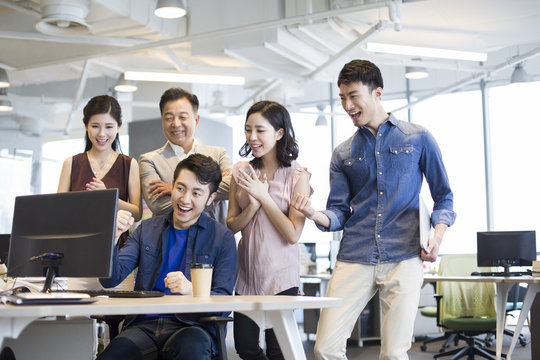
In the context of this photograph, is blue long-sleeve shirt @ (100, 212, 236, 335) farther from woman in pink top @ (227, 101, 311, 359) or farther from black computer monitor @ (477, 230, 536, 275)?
black computer monitor @ (477, 230, 536, 275)

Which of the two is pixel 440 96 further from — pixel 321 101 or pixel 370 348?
pixel 370 348

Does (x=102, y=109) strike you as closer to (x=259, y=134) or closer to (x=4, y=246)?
(x=259, y=134)

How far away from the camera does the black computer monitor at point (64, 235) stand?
82.3 inches

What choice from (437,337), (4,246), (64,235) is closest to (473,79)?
(437,337)

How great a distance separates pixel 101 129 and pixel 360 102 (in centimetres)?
130

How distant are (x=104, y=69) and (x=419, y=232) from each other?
8.54m

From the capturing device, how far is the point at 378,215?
104 inches

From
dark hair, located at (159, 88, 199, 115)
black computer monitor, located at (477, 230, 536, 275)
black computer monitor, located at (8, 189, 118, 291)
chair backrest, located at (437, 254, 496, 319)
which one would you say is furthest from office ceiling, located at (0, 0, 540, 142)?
black computer monitor, located at (8, 189, 118, 291)

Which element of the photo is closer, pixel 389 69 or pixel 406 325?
pixel 406 325

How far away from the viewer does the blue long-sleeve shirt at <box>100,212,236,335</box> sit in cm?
248

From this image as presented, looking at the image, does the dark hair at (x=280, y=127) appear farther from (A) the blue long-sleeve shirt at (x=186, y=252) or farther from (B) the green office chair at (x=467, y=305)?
(B) the green office chair at (x=467, y=305)

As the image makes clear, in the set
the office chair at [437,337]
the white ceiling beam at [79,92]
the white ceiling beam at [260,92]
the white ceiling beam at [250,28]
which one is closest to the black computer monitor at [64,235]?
the white ceiling beam at [250,28]

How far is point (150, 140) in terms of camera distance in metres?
10.3

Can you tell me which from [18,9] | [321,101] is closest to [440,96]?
[321,101]
